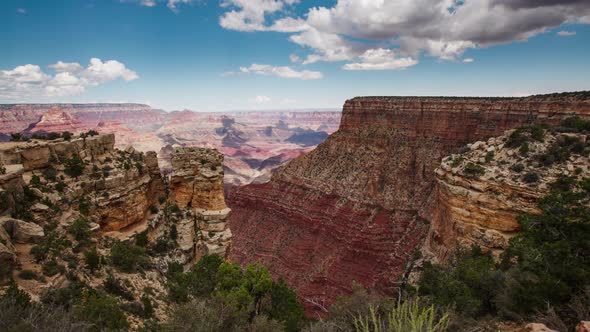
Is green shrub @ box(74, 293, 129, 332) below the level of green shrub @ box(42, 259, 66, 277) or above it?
below

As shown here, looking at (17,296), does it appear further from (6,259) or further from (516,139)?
(516,139)

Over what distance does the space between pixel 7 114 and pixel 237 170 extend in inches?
4327

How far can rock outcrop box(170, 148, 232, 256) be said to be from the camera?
24.1 metres

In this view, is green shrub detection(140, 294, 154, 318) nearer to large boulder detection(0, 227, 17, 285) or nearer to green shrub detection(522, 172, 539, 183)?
large boulder detection(0, 227, 17, 285)

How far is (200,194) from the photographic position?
24.8m

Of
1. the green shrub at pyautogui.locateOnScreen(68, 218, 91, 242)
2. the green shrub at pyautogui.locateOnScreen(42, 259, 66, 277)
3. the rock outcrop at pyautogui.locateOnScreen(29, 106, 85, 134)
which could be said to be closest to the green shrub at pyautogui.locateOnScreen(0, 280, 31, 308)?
the green shrub at pyautogui.locateOnScreen(42, 259, 66, 277)

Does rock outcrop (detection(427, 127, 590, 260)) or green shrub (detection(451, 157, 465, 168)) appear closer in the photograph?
rock outcrop (detection(427, 127, 590, 260))

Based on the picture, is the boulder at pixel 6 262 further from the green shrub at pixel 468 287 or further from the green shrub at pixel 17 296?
the green shrub at pixel 468 287

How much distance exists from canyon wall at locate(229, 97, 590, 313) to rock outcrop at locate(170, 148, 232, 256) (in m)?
16.4

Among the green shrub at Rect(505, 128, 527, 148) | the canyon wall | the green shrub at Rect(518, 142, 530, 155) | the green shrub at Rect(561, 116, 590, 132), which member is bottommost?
the canyon wall

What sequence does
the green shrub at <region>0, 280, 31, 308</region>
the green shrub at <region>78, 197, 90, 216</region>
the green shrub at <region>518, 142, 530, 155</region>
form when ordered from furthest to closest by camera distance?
1. the green shrub at <region>518, 142, 530, 155</region>
2. the green shrub at <region>78, 197, 90, 216</region>
3. the green shrub at <region>0, 280, 31, 308</region>

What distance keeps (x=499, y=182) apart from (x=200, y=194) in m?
21.9

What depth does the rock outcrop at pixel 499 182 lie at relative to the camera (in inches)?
873

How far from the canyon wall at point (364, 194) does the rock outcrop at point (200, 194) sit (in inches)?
644
